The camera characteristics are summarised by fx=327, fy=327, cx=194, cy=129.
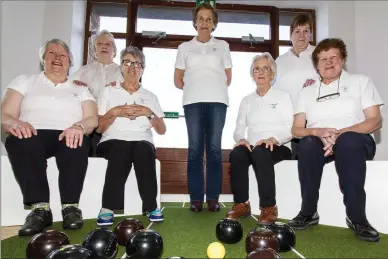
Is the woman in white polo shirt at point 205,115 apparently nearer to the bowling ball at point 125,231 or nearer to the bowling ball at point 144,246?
the bowling ball at point 125,231

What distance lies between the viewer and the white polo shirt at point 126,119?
2.10m

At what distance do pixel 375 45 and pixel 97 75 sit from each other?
3.25 m

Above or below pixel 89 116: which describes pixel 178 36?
above

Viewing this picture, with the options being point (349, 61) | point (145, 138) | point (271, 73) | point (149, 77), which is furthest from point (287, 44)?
point (145, 138)

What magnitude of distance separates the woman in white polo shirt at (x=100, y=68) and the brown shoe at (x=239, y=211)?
50.6 inches

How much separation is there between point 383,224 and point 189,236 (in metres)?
1.09

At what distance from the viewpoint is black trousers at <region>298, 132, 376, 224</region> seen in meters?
1.56

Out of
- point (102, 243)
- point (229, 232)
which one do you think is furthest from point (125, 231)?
point (229, 232)

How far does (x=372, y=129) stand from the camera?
175 cm

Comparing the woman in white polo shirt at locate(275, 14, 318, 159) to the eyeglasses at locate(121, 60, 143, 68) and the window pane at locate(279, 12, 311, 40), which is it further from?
the window pane at locate(279, 12, 311, 40)

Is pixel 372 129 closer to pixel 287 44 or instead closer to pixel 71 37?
pixel 287 44

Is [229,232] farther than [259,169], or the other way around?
[259,169]

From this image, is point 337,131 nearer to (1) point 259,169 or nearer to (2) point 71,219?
(1) point 259,169

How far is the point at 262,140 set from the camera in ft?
6.66
